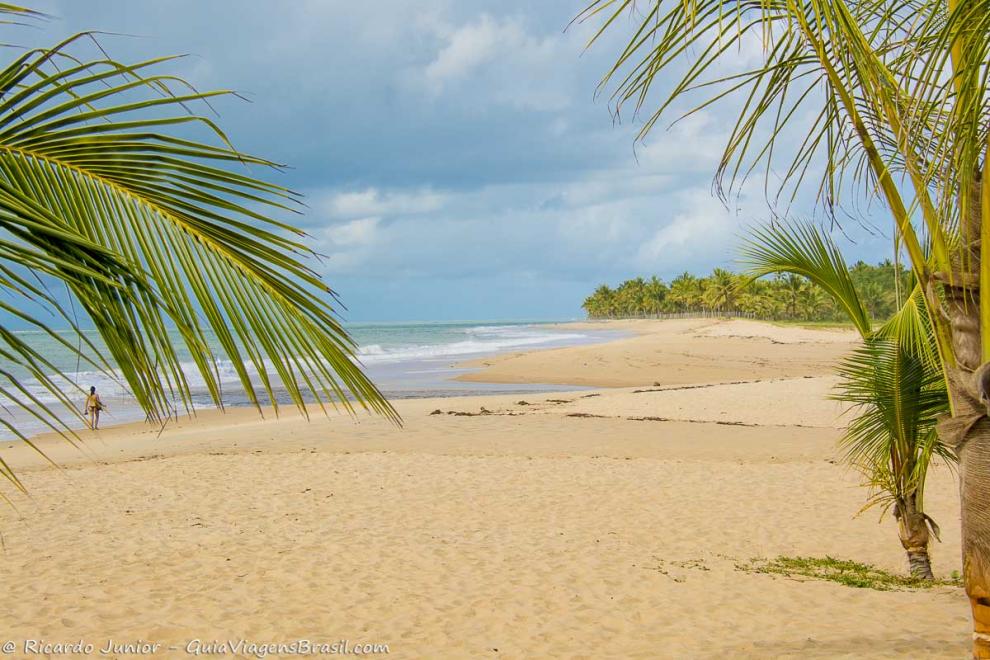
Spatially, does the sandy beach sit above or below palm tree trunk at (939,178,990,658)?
below

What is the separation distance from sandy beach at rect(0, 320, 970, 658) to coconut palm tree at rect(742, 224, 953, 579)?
82 cm

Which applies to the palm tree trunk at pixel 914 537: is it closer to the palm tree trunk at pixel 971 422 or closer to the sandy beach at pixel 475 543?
the sandy beach at pixel 475 543

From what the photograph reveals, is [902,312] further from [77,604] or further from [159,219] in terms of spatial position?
[77,604]

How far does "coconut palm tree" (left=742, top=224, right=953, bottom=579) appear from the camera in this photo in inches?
198

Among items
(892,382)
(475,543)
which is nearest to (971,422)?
(892,382)

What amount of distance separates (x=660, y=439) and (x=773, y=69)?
1157 centimetres

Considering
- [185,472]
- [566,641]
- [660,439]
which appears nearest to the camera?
[566,641]

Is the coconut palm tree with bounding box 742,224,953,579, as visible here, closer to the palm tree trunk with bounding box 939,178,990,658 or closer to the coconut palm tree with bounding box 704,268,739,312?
the palm tree trunk with bounding box 939,178,990,658

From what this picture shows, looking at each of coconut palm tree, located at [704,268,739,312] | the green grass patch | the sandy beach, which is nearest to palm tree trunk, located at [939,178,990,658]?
the sandy beach

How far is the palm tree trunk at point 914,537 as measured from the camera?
615cm

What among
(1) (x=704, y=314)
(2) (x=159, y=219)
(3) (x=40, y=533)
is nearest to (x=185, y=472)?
(3) (x=40, y=533)

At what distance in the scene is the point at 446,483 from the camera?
33.1 ft

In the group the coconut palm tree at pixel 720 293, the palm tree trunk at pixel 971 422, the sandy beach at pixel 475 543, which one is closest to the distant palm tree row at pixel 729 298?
the coconut palm tree at pixel 720 293

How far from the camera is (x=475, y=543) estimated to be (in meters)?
7.36
